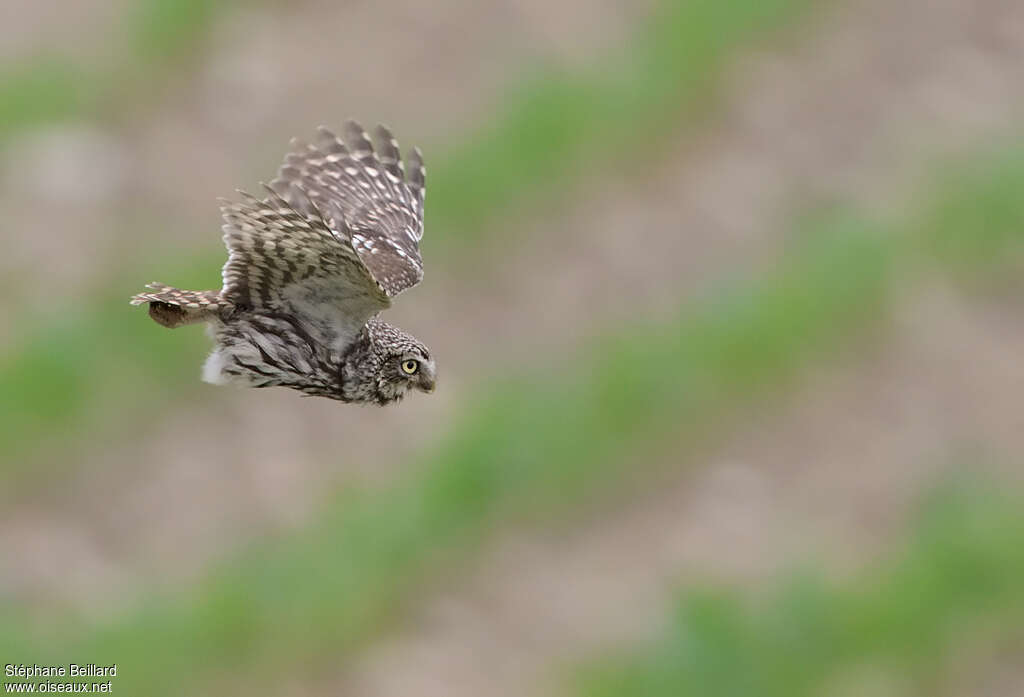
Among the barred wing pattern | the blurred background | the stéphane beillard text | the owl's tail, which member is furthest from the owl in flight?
the blurred background

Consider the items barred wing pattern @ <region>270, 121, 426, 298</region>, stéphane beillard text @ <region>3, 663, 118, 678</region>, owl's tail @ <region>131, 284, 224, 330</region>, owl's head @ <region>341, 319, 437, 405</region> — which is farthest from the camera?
stéphane beillard text @ <region>3, 663, 118, 678</region>

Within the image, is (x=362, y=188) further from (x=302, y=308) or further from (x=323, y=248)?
(x=323, y=248)

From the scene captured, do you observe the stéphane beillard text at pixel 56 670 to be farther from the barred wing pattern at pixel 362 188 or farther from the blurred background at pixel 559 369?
the barred wing pattern at pixel 362 188

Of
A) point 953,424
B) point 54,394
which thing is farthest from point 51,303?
point 953,424

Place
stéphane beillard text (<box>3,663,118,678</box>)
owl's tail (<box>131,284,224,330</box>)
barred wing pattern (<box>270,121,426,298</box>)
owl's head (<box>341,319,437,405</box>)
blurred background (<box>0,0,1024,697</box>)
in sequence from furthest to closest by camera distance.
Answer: blurred background (<box>0,0,1024,697</box>)
stéphane beillard text (<box>3,663,118,678</box>)
barred wing pattern (<box>270,121,426,298</box>)
owl's head (<box>341,319,437,405</box>)
owl's tail (<box>131,284,224,330</box>)

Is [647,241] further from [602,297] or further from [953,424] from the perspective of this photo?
[953,424]

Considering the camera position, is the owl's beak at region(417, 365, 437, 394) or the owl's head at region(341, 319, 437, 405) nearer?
the owl's head at region(341, 319, 437, 405)

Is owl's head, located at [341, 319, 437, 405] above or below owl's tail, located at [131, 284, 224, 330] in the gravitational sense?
above

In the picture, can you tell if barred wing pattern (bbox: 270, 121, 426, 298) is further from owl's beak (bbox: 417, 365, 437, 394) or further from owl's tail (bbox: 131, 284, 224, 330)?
owl's tail (bbox: 131, 284, 224, 330)
